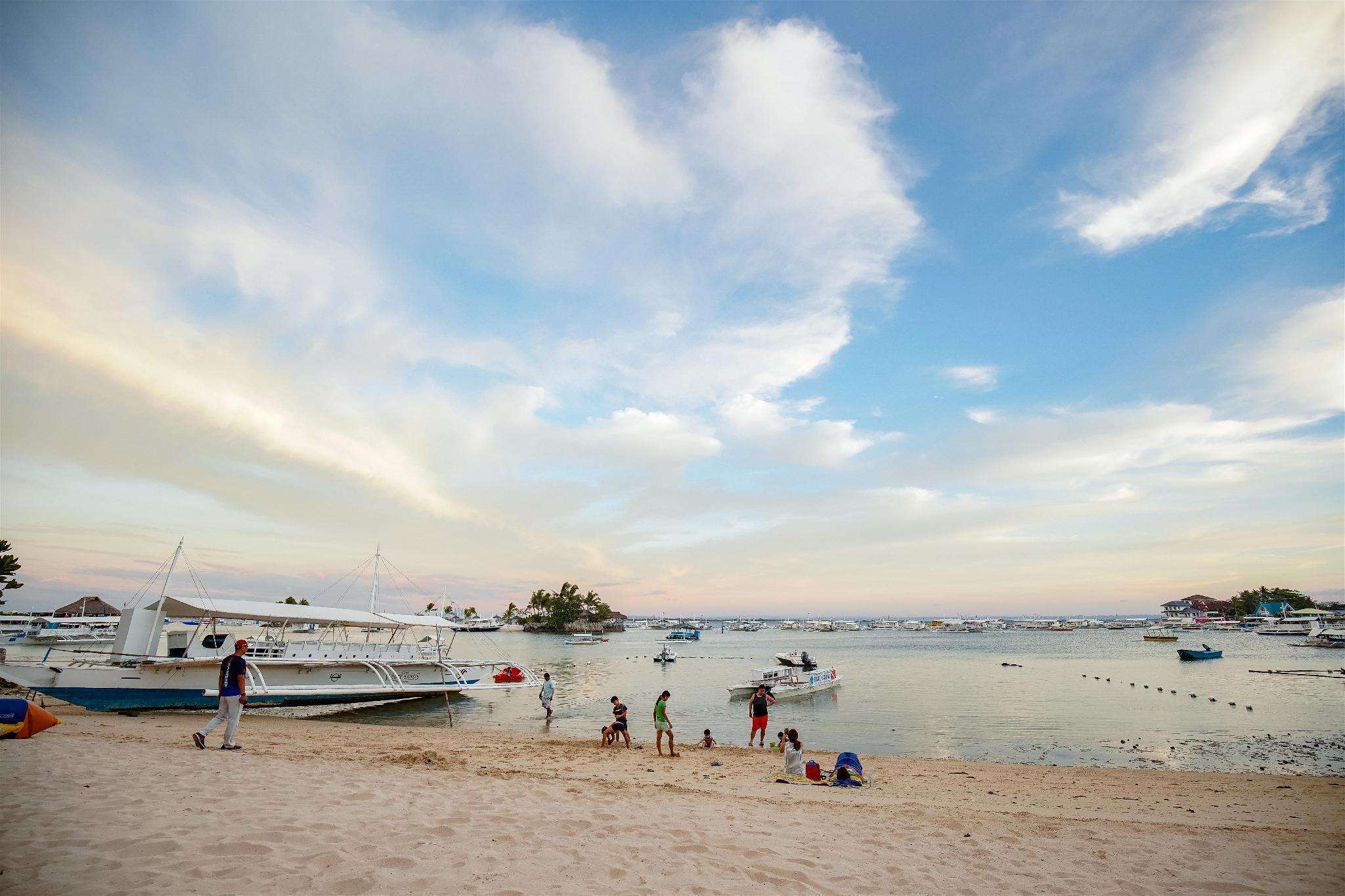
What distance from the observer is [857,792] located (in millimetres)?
14023

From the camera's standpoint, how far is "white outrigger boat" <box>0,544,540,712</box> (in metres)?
23.9

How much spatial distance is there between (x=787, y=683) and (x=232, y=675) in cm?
3029

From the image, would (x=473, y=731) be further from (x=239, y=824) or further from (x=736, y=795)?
(x=239, y=824)

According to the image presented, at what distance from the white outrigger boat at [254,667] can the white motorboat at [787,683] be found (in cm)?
1316

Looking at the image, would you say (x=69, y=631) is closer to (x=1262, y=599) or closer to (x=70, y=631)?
(x=70, y=631)

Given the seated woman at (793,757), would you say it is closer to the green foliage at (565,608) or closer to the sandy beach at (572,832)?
the sandy beach at (572,832)

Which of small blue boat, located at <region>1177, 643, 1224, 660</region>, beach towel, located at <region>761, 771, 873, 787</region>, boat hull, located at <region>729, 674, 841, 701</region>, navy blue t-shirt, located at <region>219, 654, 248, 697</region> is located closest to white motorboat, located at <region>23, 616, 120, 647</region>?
boat hull, located at <region>729, 674, 841, 701</region>

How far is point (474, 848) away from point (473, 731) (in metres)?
19.2

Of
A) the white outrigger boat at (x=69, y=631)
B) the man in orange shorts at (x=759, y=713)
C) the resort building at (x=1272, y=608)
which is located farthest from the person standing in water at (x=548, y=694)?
the resort building at (x=1272, y=608)

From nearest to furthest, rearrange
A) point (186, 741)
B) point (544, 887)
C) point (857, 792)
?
point (544, 887)
point (857, 792)
point (186, 741)

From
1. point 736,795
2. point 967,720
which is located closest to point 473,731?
point 736,795

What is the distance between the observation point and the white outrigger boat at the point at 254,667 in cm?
2391

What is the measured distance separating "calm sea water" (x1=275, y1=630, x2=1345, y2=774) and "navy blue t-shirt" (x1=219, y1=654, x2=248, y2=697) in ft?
45.8

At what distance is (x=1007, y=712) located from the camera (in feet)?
108
